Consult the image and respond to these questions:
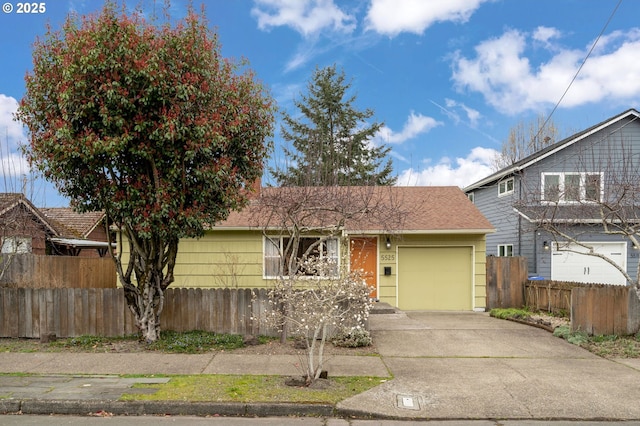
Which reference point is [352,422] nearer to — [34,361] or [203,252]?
[34,361]

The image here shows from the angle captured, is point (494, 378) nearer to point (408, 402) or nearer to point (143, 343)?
point (408, 402)

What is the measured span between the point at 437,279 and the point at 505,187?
6895 mm

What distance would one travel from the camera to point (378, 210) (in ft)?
34.1

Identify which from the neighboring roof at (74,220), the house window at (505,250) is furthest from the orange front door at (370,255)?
Result: the neighboring roof at (74,220)

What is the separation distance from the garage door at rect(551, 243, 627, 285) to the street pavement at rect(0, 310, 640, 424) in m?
7.59

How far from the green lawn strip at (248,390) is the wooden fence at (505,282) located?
889cm

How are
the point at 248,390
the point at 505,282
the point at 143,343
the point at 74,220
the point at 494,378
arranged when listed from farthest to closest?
1. the point at 74,220
2. the point at 505,282
3. the point at 143,343
4. the point at 494,378
5. the point at 248,390

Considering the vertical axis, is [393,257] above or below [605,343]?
above

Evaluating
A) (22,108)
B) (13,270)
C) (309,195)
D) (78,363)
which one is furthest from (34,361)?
(13,270)

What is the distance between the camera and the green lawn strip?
635cm

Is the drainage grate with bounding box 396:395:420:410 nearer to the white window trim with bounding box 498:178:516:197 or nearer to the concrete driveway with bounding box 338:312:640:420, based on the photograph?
the concrete driveway with bounding box 338:312:640:420

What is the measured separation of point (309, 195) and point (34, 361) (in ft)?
19.0

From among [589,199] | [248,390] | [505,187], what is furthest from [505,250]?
[248,390]

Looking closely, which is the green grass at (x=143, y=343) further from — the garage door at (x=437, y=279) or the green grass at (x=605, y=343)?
the green grass at (x=605, y=343)
